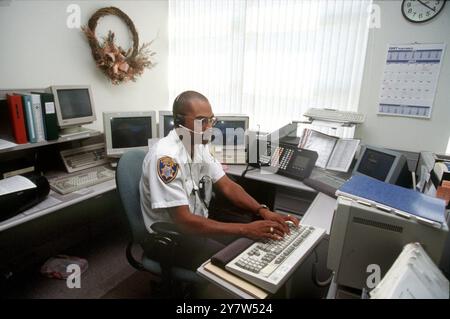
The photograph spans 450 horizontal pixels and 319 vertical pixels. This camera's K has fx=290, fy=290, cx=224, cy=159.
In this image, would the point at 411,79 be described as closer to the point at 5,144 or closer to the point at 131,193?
the point at 131,193

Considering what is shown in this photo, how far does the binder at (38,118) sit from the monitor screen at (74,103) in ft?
0.48

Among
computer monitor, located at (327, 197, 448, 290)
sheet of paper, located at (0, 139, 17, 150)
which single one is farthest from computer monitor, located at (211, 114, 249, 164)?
computer monitor, located at (327, 197, 448, 290)

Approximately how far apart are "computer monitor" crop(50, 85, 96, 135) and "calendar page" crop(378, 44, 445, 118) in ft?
7.62

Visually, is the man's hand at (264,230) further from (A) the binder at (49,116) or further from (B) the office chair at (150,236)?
(A) the binder at (49,116)

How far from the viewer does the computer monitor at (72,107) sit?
1940 millimetres

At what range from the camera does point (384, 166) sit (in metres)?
1.87

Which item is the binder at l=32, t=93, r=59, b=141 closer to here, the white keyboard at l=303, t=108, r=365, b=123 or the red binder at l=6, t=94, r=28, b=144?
the red binder at l=6, t=94, r=28, b=144

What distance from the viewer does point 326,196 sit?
1.84 metres

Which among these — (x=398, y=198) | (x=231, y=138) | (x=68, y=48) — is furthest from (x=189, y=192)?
(x=68, y=48)

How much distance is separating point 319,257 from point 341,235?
70cm

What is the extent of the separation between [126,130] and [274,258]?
1653 millimetres

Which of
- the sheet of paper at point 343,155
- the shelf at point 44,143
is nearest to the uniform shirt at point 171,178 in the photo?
the shelf at point 44,143

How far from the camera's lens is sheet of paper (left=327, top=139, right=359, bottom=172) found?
2.10 metres
